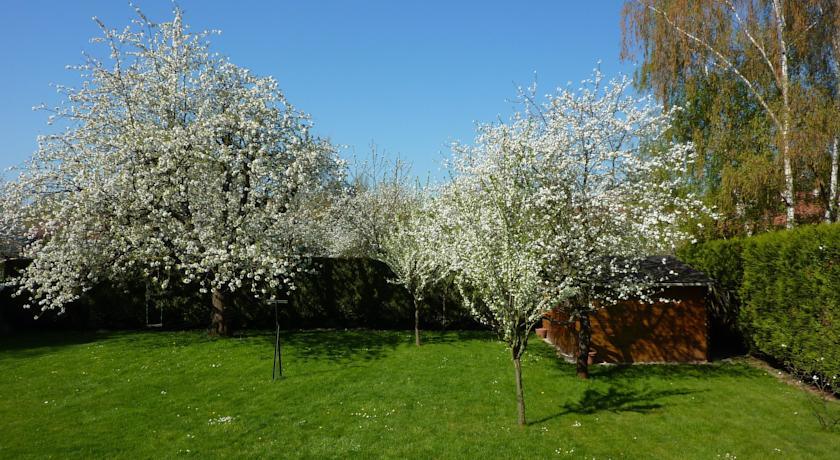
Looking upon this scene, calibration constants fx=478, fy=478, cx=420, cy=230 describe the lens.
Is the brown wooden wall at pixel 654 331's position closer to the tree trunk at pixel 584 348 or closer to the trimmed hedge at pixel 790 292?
the trimmed hedge at pixel 790 292

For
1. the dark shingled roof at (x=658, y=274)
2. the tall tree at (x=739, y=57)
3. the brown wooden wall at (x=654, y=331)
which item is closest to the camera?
the dark shingled roof at (x=658, y=274)

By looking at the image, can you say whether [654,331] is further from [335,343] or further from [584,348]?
[335,343]

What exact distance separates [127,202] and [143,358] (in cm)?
480

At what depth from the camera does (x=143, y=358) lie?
1463 cm

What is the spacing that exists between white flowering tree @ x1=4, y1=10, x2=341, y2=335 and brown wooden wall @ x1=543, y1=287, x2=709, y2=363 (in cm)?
961

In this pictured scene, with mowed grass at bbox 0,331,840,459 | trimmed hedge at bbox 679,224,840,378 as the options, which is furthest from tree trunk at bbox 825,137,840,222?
mowed grass at bbox 0,331,840,459

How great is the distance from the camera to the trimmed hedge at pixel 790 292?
10.8 m

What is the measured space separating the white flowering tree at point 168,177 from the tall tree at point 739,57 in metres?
15.5

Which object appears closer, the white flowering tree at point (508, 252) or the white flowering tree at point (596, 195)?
the white flowering tree at point (508, 252)

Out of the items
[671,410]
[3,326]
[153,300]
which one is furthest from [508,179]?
[3,326]

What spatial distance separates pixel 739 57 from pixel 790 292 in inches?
456

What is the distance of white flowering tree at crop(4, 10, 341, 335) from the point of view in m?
14.4

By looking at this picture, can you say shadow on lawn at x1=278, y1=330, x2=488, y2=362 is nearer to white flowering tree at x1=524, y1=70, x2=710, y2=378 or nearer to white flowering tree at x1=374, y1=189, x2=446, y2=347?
white flowering tree at x1=374, y1=189, x2=446, y2=347

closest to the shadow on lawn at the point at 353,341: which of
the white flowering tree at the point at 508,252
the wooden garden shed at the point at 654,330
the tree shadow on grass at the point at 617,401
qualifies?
the wooden garden shed at the point at 654,330
